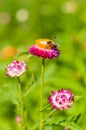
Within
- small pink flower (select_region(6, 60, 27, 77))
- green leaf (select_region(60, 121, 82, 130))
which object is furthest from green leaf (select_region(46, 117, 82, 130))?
small pink flower (select_region(6, 60, 27, 77))

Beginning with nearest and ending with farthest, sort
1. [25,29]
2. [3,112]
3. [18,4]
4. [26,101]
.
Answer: [26,101], [3,112], [25,29], [18,4]

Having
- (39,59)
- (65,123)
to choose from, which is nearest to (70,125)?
(65,123)

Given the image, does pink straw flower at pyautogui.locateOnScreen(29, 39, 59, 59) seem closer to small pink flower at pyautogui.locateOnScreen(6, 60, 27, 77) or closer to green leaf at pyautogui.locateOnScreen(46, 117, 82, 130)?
small pink flower at pyautogui.locateOnScreen(6, 60, 27, 77)

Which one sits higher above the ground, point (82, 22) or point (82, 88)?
point (82, 22)

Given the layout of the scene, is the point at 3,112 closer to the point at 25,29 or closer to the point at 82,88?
the point at 82,88

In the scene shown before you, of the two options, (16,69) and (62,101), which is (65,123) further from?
(16,69)

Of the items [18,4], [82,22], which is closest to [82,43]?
[82,22]
